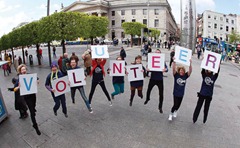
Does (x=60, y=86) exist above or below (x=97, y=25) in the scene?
below

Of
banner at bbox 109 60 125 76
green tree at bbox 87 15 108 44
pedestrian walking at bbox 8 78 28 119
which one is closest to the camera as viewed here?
pedestrian walking at bbox 8 78 28 119

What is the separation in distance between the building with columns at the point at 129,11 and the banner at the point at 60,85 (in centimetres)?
6598

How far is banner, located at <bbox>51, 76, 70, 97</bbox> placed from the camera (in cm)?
542

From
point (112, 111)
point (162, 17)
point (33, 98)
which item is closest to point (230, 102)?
point (112, 111)

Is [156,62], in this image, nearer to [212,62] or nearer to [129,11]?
[212,62]

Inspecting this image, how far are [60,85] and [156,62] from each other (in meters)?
3.05

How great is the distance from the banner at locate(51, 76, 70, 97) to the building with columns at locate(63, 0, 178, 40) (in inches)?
2598

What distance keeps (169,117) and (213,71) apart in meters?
1.91

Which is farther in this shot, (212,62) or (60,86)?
(60,86)

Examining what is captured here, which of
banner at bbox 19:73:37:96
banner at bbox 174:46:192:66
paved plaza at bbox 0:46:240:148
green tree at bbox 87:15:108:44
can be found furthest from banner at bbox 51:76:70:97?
green tree at bbox 87:15:108:44

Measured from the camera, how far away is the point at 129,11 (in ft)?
237

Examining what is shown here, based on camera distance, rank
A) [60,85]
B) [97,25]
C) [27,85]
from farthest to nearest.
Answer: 1. [97,25]
2. [60,85]
3. [27,85]

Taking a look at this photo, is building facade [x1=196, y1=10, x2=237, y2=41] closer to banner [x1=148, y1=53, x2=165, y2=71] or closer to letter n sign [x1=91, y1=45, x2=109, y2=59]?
banner [x1=148, y1=53, x2=165, y2=71]

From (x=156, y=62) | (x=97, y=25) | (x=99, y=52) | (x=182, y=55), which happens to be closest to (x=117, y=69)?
(x=99, y=52)
